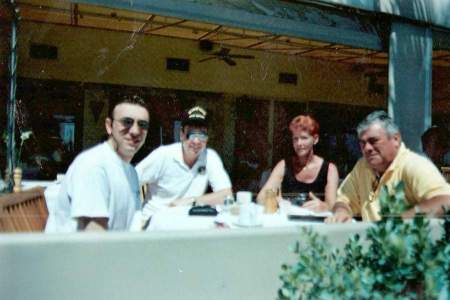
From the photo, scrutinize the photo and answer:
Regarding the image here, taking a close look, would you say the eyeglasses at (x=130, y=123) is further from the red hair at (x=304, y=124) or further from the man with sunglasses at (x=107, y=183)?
the red hair at (x=304, y=124)

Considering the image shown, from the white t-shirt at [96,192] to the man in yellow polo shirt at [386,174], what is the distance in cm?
130

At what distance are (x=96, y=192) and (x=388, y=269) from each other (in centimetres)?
145

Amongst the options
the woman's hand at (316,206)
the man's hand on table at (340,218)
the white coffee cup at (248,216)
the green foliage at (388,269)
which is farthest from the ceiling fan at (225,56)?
the green foliage at (388,269)

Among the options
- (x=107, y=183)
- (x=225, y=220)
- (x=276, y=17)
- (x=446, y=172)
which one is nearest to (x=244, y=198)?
(x=225, y=220)

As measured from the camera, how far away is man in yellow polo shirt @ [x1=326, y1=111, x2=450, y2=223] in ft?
8.93

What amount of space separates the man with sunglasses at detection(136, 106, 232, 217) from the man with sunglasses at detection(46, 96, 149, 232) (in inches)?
44.7

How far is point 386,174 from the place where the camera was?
295 cm

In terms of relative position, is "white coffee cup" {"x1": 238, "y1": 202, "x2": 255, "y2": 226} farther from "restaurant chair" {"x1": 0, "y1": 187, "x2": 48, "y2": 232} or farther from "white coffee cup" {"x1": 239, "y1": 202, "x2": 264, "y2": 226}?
"restaurant chair" {"x1": 0, "y1": 187, "x2": 48, "y2": 232}

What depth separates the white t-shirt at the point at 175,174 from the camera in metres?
4.15

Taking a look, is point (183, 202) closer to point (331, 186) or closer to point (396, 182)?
point (331, 186)

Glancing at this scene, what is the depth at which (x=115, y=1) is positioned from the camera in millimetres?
5617

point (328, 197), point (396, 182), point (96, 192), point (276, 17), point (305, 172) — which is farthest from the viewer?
point (276, 17)

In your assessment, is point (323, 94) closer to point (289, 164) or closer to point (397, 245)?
point (289, 164)

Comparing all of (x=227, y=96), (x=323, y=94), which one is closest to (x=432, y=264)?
(x=227, y=96)
